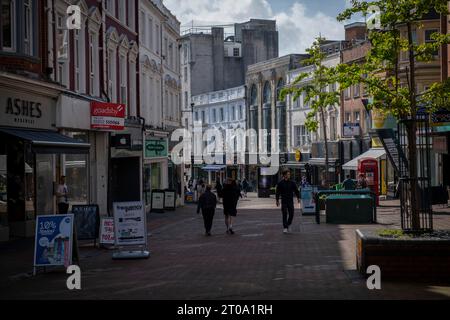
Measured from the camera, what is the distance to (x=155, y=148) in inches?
1567

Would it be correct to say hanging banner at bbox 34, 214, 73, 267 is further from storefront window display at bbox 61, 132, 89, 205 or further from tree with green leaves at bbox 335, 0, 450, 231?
storefront window display at bbox 61, 132, 89, 205

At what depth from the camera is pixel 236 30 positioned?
9250cm

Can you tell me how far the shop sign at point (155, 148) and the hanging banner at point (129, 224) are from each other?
69.7 feet

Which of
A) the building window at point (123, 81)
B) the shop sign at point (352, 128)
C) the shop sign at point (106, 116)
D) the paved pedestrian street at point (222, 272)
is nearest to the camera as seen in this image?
the paved pedestrian street at point (222, 272)

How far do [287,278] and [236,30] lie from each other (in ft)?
269

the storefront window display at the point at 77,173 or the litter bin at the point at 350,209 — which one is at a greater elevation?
the storefront window display at the point at 77,173

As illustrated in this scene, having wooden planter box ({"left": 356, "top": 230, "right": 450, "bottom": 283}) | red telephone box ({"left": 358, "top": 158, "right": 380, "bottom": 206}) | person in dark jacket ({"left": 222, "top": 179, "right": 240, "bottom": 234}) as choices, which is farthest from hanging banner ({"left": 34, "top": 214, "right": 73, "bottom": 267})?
red telephone box ({"left": 358, "top": 158, "right": 380, "bottom": 206})

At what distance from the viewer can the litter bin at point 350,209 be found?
80.8ft

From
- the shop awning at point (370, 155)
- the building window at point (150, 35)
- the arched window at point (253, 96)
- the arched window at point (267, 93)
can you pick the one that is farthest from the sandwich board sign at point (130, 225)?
the arched window at point (253, 96)

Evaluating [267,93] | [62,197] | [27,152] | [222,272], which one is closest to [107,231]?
[27,152]

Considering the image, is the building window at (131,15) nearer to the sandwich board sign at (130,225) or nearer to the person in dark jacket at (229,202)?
the person in dark jacket at (229,202)

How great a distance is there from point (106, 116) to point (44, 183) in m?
5.60
